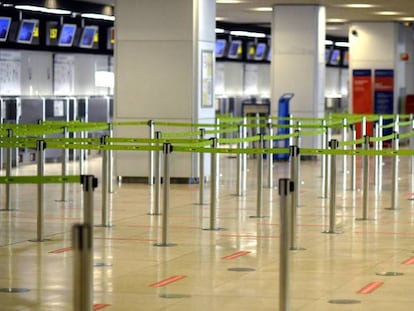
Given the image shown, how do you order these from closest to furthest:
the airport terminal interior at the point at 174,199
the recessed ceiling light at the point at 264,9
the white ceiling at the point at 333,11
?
the airport terminal interior at the point at 174,199, the white ceiling at the point at 333,11, the recessed ceiling light at the point at 264,9

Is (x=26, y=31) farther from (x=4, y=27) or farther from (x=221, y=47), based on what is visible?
(x=221, y=47)

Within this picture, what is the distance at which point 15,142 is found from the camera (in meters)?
16.7

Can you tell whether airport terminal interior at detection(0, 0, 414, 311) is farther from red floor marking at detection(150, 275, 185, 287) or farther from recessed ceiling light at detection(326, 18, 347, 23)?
recessed ceiling light at detection(326, 18, 347, 23)

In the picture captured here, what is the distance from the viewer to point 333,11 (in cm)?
3462

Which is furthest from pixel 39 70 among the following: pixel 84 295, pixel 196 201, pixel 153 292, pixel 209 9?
pixel 84 295

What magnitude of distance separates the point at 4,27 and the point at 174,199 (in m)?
10.1

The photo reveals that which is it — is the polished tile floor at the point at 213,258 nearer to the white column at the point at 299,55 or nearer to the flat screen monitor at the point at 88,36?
the white column at the point at 299,55

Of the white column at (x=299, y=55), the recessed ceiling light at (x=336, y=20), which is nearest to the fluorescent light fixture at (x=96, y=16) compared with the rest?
the white column at (x=299, y=55)

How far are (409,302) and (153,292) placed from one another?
7.47 ft

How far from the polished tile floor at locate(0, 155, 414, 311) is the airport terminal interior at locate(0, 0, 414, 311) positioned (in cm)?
3

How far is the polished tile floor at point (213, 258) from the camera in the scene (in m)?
10.5

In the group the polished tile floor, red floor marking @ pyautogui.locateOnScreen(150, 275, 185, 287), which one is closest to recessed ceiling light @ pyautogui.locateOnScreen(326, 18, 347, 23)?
the polished tile floor

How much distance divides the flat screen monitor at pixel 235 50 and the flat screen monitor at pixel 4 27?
16.2 meters

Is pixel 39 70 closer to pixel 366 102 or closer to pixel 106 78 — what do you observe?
pixel 106 78
